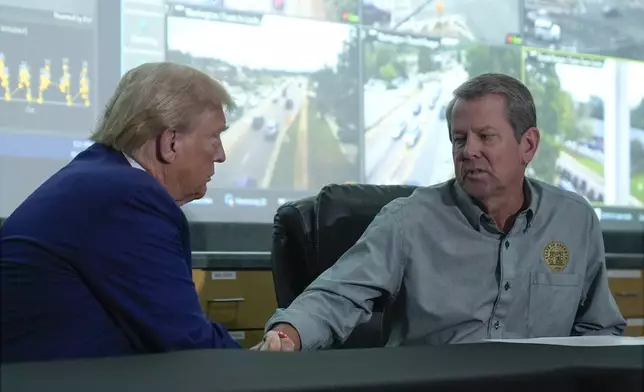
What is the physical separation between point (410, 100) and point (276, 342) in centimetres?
204

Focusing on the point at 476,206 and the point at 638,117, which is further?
the point at 638,117

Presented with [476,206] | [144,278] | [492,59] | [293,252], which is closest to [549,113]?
[492,59]

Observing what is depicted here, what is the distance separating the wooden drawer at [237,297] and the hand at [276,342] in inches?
48.7

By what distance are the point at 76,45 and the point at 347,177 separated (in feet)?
3.54

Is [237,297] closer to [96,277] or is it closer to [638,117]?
[96,277]

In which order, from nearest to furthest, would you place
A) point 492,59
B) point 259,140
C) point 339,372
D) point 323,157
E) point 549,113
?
point 339,372, point 259,140, point 323,157, point 492,59, point 549,113

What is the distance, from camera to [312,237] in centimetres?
183

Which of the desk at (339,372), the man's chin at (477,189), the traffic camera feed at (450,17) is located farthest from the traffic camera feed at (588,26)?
the desk at (339,372)

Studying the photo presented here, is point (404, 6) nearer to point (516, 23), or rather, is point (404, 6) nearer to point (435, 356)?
point (516, 23)

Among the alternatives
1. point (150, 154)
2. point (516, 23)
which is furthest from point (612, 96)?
point (150, 154)

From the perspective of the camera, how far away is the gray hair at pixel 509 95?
68.8 inches

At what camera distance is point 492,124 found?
174 cm

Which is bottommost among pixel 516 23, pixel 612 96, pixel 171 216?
pixel 171 216

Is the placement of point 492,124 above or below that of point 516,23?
below
